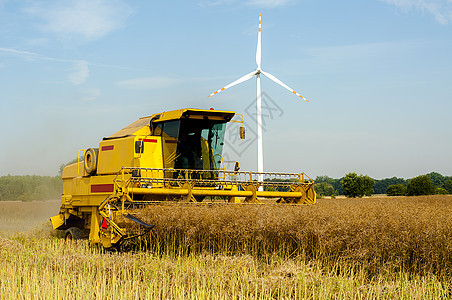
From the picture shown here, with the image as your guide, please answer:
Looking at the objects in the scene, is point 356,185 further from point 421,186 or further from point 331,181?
point 331,181

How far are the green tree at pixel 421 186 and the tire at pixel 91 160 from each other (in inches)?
1992

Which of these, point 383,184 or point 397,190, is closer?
point 397,190

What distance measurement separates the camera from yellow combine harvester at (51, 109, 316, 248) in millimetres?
11359

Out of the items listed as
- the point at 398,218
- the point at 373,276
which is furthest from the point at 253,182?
the point at 373,276

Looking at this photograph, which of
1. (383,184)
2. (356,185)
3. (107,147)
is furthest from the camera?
(383,184)

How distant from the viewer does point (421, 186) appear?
5672cm

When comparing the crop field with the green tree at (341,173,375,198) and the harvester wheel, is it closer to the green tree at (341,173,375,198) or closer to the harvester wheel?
the harvester wheel

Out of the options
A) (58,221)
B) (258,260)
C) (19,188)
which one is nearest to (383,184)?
(19,188)

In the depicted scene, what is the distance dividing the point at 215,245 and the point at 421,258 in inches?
144

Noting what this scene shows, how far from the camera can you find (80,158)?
13820 mm

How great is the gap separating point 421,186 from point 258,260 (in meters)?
52.7

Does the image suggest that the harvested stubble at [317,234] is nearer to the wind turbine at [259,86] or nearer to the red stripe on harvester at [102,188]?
the red stripe on harvester at [102,188]

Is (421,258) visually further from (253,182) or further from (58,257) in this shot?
(58,257)

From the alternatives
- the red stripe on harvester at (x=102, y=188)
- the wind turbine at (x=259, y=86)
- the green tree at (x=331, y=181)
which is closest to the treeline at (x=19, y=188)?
the wind turbine at (x=259, y=86)
